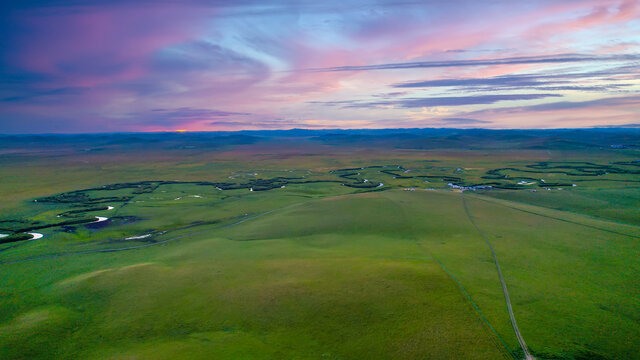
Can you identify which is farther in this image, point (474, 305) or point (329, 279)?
point (329, 279)

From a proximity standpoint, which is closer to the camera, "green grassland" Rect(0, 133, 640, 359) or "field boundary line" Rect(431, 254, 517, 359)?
"field boundary line" Rect(431, 254, 517, 359)

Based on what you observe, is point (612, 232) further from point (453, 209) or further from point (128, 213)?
point (128, 213)

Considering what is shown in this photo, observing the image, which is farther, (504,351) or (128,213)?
(128,213)

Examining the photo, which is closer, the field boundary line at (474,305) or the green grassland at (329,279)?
the field boundary line at (474,305)

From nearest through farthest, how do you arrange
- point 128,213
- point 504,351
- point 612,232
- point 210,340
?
point 504,351, point 210,340, point 612,232, point 128,213

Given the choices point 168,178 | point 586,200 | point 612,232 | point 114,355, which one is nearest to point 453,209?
point 612,232

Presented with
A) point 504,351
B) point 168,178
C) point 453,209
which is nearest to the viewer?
point 504,351
